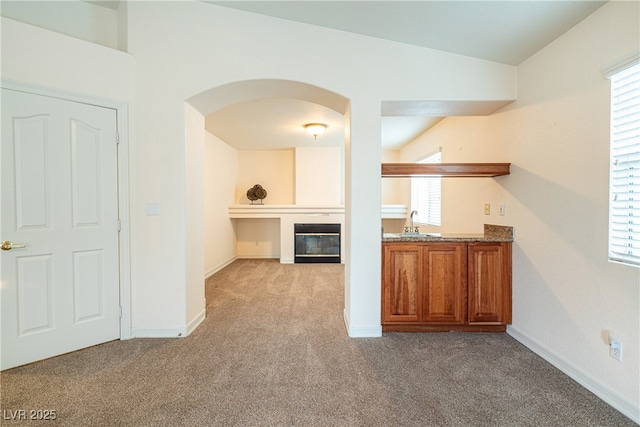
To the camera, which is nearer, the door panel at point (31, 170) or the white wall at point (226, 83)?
the door panel at point (31, 170)

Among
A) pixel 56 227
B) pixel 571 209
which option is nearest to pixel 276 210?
pixel 56 227

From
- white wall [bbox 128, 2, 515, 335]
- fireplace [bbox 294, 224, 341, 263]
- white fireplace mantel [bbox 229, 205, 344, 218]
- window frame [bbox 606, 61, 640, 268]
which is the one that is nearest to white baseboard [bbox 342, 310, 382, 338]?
white wall [bbox 128, 2, 515, 335]

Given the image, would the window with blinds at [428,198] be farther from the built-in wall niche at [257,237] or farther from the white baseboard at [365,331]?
the built-in wall niche at [257,237]

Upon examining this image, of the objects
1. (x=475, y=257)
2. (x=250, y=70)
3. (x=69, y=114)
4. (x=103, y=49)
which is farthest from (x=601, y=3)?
(x=69, y=114)

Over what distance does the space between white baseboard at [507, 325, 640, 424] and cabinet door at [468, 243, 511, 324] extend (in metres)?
0.27

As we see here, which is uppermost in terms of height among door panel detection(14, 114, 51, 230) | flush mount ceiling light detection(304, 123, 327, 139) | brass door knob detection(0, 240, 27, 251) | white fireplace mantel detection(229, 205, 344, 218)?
flush mount ceiling light detection(304, 123, 327, 139)

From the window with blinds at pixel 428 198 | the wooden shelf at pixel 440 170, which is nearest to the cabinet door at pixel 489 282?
the wooden shelf at pixel 440 170

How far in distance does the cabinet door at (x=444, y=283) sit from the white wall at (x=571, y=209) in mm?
503

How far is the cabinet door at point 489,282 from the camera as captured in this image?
2691mm

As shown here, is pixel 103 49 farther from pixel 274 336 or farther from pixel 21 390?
pixel 274 336

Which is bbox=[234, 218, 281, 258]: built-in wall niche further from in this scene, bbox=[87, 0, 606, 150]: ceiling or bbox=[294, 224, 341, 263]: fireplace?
bbox=[87, 0, 606, 150]: ceiling

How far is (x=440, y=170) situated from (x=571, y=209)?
1.06m

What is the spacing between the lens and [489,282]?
8.86 feet

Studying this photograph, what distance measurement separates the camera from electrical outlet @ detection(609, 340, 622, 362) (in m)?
1.68
